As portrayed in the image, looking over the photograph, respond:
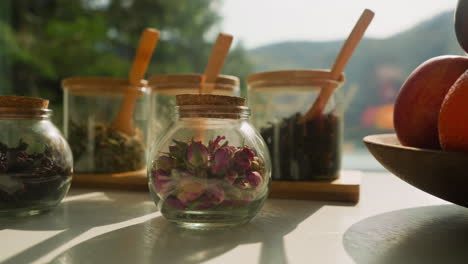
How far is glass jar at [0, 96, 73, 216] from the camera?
48cm

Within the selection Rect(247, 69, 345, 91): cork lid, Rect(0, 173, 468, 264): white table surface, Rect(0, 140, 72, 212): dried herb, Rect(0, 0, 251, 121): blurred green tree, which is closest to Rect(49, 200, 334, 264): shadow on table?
Rect(0, 173, 468, 264): white table surface

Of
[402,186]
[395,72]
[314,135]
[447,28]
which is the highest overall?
[447,28]

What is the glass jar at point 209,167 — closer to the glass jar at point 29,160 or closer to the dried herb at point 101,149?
the glass jar at point 29,160

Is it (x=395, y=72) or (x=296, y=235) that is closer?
(x=296, y=235)

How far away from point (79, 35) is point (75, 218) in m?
1.14

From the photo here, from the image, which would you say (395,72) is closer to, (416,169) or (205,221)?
(416,169)

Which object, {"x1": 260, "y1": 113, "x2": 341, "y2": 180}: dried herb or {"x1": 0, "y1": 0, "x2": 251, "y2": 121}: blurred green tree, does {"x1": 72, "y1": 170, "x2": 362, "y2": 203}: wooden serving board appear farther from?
{"x1": 0, "y1": 0, "x2": 251, "y2": 121}: blurred green tree

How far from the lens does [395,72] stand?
123 cm

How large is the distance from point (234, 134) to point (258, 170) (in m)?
0.05

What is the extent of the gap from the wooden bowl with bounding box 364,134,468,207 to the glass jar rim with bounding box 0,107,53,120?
42 centimetres

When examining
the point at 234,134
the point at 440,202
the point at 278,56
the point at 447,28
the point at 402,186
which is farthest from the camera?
the point at 278,56

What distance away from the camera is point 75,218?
505mm

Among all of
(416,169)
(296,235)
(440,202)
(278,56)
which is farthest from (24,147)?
(278,56)

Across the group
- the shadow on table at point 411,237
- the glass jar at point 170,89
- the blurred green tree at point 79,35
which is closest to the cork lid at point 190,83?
the glass jar at point 170,89
